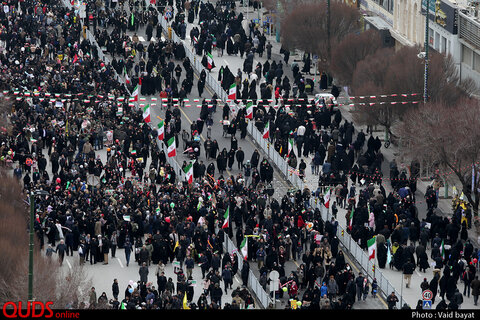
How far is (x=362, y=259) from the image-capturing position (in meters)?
52.5

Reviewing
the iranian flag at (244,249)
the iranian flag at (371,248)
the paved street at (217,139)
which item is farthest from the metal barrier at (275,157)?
the iranian flag at (371,248)

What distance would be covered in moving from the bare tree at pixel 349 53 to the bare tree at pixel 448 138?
1234 centimetres

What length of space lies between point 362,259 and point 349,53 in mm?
22716

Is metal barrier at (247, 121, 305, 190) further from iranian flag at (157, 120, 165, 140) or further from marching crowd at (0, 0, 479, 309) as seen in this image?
iranian flag at (157, 120, 165, 140)

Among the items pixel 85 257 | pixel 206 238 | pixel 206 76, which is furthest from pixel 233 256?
pixel 206 76

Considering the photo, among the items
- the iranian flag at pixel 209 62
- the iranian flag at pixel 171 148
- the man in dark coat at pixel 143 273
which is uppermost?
the man in dark coat at pixel 143 273

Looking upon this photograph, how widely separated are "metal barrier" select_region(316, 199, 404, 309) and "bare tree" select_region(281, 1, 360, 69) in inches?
871

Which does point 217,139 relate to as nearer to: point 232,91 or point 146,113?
point 232,91

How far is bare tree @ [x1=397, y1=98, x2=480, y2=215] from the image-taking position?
189 feet

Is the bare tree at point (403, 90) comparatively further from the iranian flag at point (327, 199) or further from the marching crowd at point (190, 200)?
the iranian flag at point (327, 199)

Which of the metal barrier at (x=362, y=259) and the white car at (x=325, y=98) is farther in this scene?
the white car at (x=325, y=98)

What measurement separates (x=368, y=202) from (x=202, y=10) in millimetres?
33331

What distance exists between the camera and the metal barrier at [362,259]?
49.8 m

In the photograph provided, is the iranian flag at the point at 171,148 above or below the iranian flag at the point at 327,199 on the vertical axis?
below
